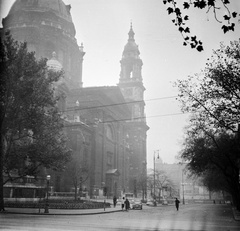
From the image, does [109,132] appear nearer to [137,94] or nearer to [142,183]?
[142,183]

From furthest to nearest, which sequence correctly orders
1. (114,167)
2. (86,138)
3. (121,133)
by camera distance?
1. (121,133)
2. (114,167)
3. (86,138)

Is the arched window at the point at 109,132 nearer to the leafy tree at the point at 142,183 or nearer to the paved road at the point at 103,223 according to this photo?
the leafy tree at the point at 142,183

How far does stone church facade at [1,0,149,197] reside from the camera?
54719mm

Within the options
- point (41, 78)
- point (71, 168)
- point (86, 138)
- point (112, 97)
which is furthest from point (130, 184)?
point (41, 78)

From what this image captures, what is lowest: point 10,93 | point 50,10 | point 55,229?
point 55,229

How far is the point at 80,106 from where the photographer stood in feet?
202

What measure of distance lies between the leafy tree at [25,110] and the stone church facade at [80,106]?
70.7 feet

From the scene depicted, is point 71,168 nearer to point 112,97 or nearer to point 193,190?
point 112,97

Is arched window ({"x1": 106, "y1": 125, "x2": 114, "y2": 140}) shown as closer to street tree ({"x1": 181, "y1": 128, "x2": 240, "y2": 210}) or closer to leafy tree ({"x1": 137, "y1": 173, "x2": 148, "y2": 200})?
leafy tree ({"x1": 137, "y1": 173, "x2": 148, "y2": 200})

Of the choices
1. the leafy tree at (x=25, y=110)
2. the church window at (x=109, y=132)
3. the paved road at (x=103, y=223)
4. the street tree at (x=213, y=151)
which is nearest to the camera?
the paved road at (x=103, y=223)

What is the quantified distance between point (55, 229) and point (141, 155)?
74.7m

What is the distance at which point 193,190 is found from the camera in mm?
132000

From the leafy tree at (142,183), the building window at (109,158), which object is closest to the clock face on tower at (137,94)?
the leafy tree at (142,183)

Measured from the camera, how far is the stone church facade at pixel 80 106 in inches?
2154
